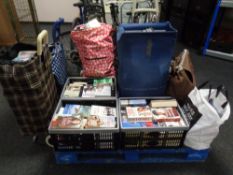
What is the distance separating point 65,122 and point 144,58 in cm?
68

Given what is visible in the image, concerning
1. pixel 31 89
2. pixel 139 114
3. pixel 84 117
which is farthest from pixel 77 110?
pixel 139 114

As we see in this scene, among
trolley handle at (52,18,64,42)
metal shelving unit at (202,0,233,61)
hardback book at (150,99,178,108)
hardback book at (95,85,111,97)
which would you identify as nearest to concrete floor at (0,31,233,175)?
hardback book at (150,99,178,108)

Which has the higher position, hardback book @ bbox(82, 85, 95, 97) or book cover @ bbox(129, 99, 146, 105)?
hardback book @ bbox(82, 85, 95, 97)

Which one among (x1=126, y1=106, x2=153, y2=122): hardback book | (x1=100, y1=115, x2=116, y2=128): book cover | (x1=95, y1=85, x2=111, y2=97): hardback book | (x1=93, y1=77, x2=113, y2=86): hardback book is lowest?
(x1=100, y1=115, x2=116, y2=128): book cover

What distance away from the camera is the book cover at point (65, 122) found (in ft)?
3.83

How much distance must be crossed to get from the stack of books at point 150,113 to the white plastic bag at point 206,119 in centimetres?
10

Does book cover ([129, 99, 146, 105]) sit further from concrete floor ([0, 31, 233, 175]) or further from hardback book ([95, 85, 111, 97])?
concrete floor ([0, 31, 233, 175])

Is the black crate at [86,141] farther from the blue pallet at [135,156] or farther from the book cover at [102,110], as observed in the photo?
the book cover at [102,110]

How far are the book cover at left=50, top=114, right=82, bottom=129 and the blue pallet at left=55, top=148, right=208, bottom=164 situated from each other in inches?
7.9

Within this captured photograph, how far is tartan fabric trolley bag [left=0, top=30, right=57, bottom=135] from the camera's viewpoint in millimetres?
1137

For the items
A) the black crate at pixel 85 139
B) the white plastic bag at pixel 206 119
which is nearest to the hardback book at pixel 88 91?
the black crate at pixel 85 139

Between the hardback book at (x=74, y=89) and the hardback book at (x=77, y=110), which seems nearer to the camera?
the hardback book at (x=77, y=110)

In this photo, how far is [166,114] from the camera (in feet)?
4.25

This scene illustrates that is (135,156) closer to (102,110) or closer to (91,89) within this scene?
(102,110)
